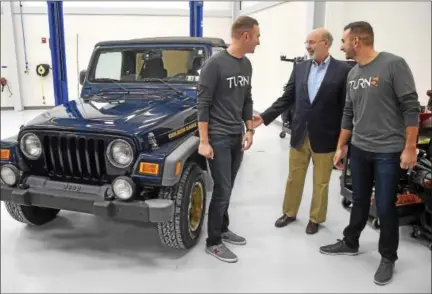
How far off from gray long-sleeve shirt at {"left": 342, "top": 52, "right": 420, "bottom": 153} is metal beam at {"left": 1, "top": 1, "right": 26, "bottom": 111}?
10178 mm

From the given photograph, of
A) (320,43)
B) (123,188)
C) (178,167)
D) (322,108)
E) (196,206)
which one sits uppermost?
(320,43)

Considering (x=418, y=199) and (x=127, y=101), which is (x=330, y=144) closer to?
(x=418, y=199)

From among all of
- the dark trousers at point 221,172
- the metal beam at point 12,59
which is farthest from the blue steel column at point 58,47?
the metal beam at point 12,59

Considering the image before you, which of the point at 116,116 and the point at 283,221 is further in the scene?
the point at 283,221

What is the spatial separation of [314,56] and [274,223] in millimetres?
1524

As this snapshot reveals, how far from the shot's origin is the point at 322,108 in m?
3.02

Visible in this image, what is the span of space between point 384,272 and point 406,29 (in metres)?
2.42

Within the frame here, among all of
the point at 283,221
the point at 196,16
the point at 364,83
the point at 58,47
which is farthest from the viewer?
the point at 196,16

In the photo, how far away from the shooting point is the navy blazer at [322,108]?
117 inches

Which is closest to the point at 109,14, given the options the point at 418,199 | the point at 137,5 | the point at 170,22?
the point at 137,5

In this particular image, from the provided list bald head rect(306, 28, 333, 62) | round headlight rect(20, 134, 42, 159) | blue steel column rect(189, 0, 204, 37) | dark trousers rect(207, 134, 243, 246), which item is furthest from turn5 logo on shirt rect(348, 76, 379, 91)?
blue steel column rect(189, 0, 204, 37)

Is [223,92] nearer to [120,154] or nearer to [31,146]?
[120,154]

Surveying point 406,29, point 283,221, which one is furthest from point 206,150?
point 406,29

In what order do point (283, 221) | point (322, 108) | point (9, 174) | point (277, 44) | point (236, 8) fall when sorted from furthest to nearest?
point (236, 8) < point (277, 44) < point (283, 221) < point (322, 108) < point (9, 174)
